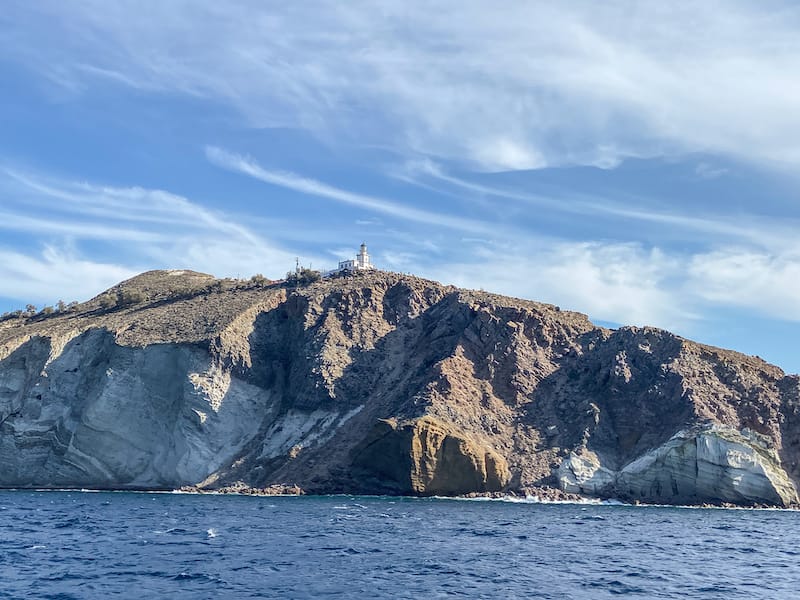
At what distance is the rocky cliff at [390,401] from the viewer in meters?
78.0

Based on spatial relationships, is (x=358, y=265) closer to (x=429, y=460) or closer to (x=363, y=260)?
(x=363, y=260)

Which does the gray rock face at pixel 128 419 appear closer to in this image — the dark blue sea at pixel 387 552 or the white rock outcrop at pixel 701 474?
the dark blue sea at pixel 387 552

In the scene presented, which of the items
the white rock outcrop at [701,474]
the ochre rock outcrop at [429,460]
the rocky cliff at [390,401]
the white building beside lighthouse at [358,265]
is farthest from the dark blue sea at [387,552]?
the white building beside lighthouse at [358,265]

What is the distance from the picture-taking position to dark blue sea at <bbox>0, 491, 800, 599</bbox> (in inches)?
1323

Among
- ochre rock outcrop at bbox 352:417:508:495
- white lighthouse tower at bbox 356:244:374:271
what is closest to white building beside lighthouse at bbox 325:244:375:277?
white lighthouse tower at bbox 356:244:374:271

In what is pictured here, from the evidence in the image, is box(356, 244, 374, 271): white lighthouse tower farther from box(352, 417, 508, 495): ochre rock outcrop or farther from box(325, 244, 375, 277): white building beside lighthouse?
box(352, 417, 508, 495): ochre rock outcrop

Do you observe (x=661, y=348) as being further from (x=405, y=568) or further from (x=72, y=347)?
(x=72, y=347)

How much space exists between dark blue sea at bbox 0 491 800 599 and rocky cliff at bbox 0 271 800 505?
11023 millimetres

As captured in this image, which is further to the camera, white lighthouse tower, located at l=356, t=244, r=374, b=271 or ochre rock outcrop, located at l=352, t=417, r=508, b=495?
white lighthouse tower, located at l=356, t=244, r=374, b=271

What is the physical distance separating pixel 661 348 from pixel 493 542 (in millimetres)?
49718

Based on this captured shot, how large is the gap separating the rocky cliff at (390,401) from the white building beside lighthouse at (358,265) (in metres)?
9.29

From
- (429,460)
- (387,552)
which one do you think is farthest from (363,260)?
(387,552)

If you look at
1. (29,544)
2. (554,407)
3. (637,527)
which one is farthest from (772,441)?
(29,544)

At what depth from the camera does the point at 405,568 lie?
124ft
